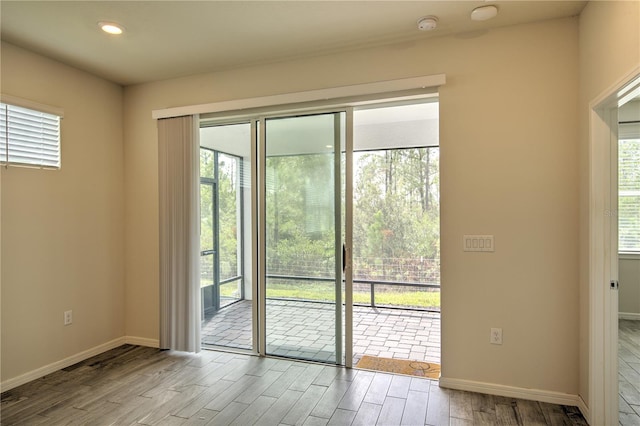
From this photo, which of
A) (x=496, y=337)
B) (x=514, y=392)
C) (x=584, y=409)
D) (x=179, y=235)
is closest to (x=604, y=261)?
A: (x=496, y=337)

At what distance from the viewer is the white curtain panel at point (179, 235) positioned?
3562 millimetres

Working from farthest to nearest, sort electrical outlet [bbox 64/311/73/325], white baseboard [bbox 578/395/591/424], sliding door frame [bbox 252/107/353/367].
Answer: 1. electrical outlet [bbox 64/311/73/325]
2. sliding door frame [bbox 252/107/353/367]
3. white baseboard [bbox 578/395/591/424]

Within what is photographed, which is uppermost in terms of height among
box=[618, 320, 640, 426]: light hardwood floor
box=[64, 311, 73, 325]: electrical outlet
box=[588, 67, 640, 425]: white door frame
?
box=[588, 67, 640, 425]: white door frame

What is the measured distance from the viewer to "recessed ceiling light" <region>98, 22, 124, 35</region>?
260 centimetres

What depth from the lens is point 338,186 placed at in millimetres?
3215

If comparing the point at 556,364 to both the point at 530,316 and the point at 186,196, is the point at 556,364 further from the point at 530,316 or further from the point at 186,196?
the point at 186,196

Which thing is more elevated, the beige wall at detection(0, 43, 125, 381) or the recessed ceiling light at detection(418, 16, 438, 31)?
the recessed ceiling light at detection(418, 16, 438, 31)

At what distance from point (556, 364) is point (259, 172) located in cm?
282

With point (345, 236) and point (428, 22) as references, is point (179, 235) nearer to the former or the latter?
point (345, 236)

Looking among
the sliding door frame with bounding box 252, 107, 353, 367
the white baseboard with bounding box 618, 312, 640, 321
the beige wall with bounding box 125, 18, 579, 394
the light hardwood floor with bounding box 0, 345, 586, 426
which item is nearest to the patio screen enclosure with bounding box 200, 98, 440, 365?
the sliding door frame with bounding box 252, 107, 353, 367

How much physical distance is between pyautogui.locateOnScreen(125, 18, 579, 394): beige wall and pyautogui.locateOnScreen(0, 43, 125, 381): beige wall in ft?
8.97

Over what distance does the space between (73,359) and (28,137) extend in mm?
1982

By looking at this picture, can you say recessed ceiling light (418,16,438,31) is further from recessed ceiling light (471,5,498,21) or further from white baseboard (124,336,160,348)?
white baseboard (124,336,160,348)

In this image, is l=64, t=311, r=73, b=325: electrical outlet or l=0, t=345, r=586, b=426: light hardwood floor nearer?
l=0, t=345, r=586, b=426: light hardwood floor
